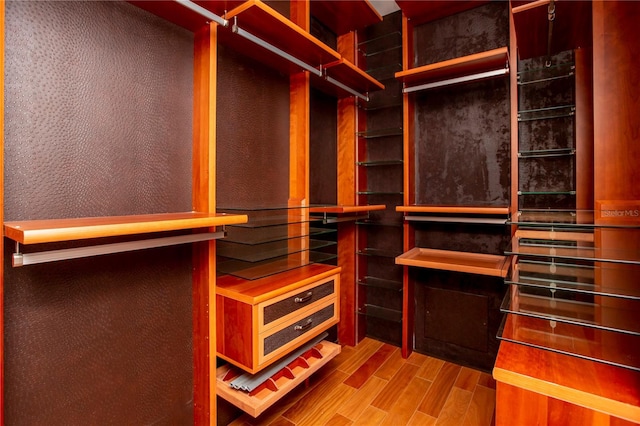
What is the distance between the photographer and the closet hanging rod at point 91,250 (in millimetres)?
909

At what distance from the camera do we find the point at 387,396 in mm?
2000

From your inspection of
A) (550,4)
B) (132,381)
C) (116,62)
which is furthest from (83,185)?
(550,4)

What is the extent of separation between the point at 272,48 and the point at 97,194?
1.04 meters

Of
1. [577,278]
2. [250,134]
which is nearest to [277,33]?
[250,134]

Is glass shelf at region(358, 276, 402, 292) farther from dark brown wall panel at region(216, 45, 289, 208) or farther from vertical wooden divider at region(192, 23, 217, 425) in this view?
vertical wooden divider at region(192, 23, 217, 425)

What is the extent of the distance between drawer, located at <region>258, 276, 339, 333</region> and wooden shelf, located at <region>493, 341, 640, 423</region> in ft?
2.95

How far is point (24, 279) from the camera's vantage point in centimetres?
104

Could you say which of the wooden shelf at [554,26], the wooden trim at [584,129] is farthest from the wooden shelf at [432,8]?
the wooden trim at [584,129]

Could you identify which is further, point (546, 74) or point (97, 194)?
point (546, 74)

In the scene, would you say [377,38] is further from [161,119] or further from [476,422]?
[476,422]

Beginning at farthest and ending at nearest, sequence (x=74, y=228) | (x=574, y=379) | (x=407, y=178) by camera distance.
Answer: (x=407, y=178) < (x=574, y=379) < (x=74, y=228)

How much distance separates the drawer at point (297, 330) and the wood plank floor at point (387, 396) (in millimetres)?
476

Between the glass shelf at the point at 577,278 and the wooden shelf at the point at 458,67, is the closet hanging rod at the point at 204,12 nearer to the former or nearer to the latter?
the wooden shelf at the point at 458,67

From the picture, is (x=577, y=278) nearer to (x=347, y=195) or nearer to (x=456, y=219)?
(x=456, y=219)
